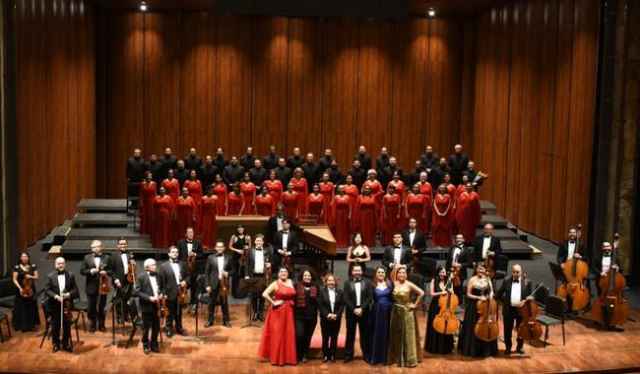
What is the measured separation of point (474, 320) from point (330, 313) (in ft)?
5.71

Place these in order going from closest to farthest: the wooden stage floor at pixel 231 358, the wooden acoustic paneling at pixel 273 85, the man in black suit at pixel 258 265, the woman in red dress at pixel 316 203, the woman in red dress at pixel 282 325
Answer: the wooden stage floor at pixel 231 358, the woman in red dress at pixel 282 325, the man in black suit at pixel 258 265, the woman in red dress at pixel 316 203, the wooden acoustic paneling at pixel 273 85

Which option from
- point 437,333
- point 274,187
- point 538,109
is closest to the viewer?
Answer: point 437,333

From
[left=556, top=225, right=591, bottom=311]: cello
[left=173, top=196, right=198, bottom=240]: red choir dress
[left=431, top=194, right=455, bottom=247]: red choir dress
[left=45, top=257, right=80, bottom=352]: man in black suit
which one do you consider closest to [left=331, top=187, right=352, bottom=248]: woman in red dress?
[left=431, top=194, right=455, bottom=247]: red choir dress

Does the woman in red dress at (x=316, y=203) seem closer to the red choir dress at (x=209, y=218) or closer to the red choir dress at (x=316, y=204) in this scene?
the red choir dress at (x=316, y=204)

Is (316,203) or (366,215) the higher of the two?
(316,203)

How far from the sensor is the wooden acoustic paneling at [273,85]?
20.2m

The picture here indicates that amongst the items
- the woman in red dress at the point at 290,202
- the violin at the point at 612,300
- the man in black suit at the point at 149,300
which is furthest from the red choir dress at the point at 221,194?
the violin at the point at 612,300

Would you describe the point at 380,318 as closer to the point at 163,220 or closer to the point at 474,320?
the point at 474,320

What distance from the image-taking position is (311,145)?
20.7m

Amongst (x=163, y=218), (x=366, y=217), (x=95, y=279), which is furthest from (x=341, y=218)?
(x=95, y=279)

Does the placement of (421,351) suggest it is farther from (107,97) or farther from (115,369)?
(107,97)

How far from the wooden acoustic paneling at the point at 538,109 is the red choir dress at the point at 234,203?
18.7 ft

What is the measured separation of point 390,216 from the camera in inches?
610

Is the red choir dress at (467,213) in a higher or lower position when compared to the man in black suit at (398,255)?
higher
